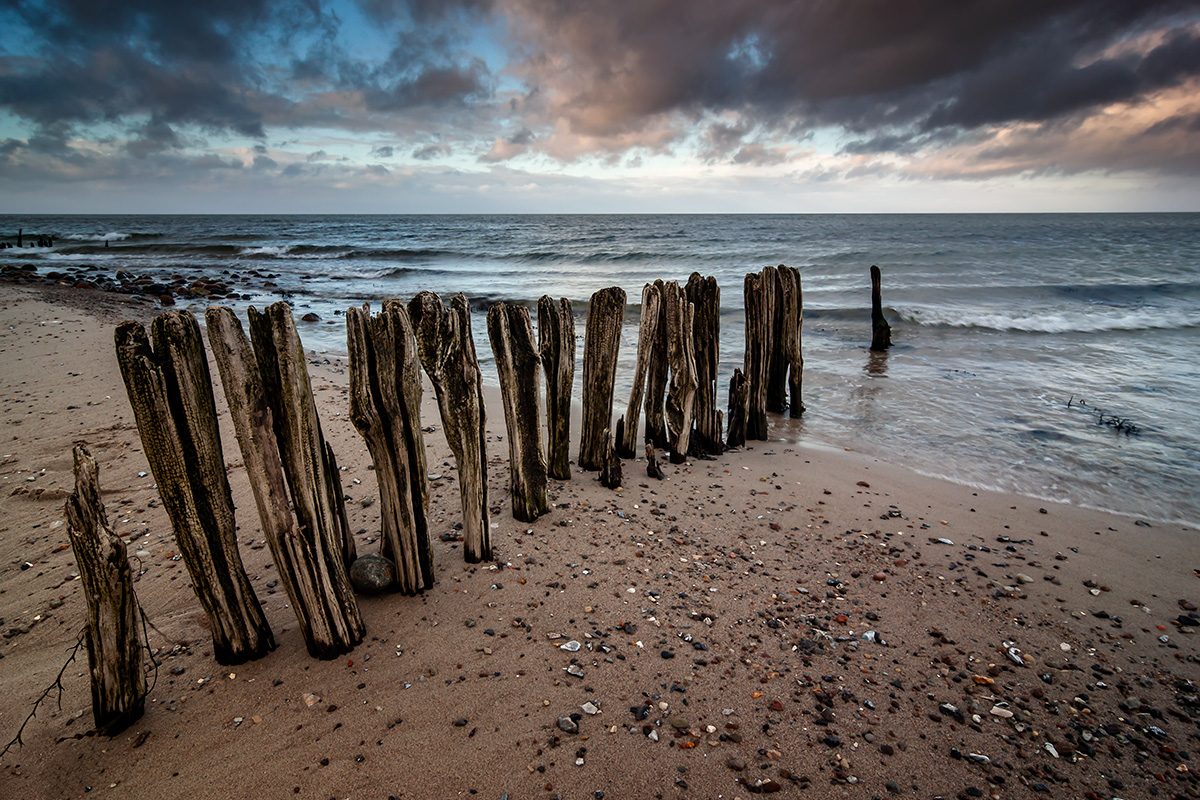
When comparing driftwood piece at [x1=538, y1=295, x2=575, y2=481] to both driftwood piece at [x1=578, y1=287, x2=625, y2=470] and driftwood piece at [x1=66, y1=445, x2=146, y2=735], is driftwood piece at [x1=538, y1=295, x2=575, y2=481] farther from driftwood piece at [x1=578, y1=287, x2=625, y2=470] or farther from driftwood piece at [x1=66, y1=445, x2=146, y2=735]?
driftwood piece at [x1=66, y1=445, x2=146, y2=735]

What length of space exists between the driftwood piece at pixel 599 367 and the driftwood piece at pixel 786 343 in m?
2.92

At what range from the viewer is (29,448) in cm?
552

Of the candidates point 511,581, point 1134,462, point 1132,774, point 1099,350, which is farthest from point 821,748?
point 1099,350

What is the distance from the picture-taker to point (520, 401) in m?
4.13

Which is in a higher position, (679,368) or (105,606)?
(679,368)

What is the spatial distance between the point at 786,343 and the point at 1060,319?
44.1ft

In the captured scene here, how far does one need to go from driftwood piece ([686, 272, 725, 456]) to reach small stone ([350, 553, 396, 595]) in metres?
3.43

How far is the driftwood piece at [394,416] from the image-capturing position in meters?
2.97

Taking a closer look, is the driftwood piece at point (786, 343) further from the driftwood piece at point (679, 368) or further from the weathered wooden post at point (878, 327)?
the weathered wooden post at point (878, 327)

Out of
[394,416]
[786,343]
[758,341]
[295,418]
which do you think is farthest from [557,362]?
[786,343]

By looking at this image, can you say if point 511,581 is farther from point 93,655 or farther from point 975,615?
point 975,615

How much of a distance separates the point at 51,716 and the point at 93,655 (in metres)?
0.52

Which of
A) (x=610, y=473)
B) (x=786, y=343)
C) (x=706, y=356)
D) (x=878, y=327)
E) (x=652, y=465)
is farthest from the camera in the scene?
(x=878, y=327)

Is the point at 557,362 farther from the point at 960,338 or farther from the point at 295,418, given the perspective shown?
the point at 960,338
